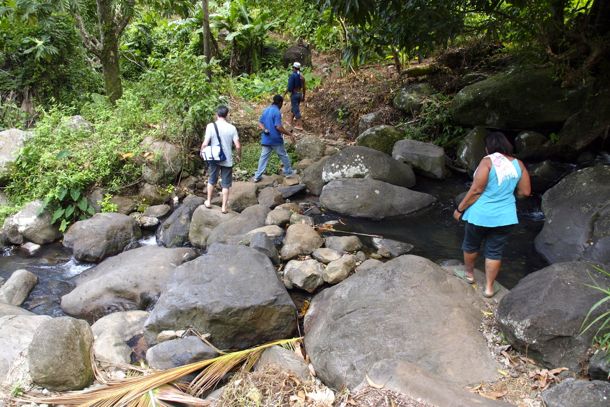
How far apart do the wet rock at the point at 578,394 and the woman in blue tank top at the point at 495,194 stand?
162cm

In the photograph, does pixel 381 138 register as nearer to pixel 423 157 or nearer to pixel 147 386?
pixel 423 157

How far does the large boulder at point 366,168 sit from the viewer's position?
28.4ft

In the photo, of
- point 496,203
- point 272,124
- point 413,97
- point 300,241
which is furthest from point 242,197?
point 413,97

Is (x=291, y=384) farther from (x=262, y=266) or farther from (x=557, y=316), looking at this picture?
(x=557, y=316)

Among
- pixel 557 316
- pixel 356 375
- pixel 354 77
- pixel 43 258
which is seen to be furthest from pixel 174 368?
pixel 354 77

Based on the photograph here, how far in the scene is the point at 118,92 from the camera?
37.1ft

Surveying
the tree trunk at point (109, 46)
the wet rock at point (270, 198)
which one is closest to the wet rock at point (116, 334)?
the wet rock at point (270, 198)

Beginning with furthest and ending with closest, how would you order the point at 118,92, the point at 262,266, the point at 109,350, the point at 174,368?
1. the point at 118,92
2. the point at 262,266
3. the point at 109,350
4. the point at 174,368

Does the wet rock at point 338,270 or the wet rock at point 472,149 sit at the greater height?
the wet rock at point 472,149

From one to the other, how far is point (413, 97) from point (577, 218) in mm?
5338

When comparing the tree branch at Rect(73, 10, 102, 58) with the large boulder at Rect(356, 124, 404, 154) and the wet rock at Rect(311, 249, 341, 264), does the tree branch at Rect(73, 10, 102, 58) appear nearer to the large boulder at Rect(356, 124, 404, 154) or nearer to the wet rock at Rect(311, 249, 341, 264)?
the large boulder at Rect(356, 124, 404, 154)

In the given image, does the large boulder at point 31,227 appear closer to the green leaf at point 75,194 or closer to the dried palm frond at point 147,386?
the green leaf at point 75,194

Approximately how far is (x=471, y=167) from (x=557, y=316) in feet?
18.1

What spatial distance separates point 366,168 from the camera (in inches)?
341
